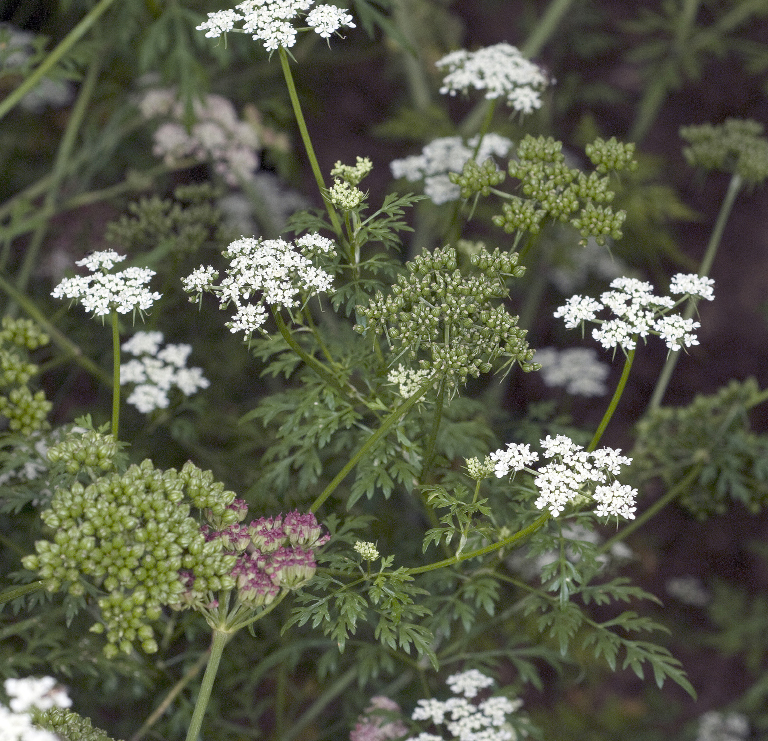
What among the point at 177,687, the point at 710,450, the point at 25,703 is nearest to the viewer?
the point at 25,703

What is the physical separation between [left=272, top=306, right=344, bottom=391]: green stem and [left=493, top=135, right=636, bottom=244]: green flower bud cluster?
0.74m

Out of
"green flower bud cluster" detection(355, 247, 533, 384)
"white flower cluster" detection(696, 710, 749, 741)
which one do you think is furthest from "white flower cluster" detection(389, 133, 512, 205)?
"white flower cluster" detection(696, 710, 749, 741)

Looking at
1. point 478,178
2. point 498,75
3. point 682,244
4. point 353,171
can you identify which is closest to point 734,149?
point 498,75

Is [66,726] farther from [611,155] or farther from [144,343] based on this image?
[611,155]

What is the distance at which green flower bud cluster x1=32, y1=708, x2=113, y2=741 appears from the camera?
2143 millimetres

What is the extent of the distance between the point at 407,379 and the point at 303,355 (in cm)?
34

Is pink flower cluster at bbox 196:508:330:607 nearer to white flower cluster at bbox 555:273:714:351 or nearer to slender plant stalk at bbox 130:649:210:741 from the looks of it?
slender plant stalk at bbox 130:649:210:741

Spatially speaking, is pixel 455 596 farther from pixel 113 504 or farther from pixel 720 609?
pixel 720 609

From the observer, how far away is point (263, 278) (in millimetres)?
2330

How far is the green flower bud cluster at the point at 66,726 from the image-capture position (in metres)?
2.14

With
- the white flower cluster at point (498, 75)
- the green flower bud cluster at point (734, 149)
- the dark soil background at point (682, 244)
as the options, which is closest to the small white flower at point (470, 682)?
the white flower cluster at point (498, 75)

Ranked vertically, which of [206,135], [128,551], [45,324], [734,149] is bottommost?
[128,551]

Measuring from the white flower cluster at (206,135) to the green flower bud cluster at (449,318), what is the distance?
225 cm

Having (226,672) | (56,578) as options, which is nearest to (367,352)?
(56,578)
